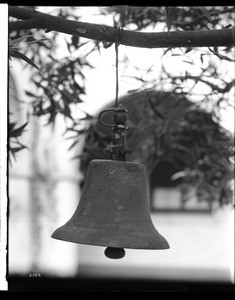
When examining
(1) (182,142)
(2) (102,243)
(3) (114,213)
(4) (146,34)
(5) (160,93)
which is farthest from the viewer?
(1) (182,142)

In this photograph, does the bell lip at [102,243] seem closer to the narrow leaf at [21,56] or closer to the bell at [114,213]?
the bell at [114,213]

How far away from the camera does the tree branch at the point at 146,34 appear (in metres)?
3.21

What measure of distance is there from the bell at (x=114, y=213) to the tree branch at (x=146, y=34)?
49 cm

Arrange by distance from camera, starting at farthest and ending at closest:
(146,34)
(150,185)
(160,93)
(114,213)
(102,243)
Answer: (150,185), (160,93), (146,34), (114,213), (102,243)

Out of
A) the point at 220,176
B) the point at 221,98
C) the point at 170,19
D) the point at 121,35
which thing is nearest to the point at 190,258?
the point at 220,176

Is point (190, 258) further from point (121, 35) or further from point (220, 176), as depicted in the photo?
point (121, 35)

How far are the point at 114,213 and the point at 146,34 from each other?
0.70m

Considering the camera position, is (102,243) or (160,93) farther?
(160,93)

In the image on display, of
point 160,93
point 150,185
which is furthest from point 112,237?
point 150,185

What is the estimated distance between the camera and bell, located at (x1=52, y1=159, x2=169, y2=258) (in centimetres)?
282

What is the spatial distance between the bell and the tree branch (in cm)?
49

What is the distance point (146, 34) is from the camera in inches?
127

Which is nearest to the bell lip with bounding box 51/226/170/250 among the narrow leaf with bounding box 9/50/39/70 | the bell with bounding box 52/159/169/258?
the bell with bounding box 52/159/169/258

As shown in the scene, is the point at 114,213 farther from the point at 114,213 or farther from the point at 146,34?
the point at 146,34
